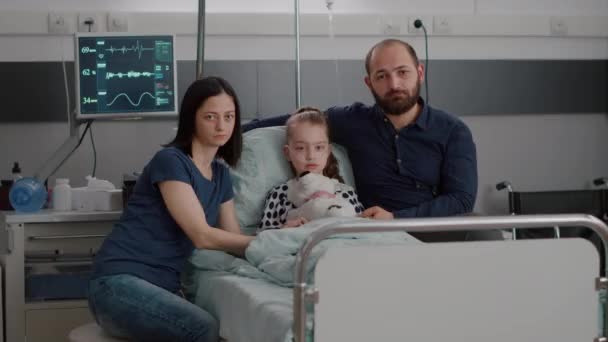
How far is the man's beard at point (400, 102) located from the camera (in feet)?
12.4

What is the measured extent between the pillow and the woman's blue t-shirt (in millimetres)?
277

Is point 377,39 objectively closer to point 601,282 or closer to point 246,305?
point 246,305

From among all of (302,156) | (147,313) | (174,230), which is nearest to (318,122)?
(302,156)

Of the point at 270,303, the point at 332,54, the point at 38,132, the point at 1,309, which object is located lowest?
the point at 1,309

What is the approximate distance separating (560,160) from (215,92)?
9.36 feet

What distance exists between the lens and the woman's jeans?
3004 mm

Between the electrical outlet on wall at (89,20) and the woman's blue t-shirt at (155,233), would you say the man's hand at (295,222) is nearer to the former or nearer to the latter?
the woman's blue t-shirt at (155,233)

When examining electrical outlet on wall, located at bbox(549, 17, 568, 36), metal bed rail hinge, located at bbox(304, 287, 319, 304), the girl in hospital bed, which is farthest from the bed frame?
electrical outlet on wall, located at bbox(549, 17, 568, 36)

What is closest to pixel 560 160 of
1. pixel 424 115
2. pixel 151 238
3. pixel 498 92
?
pixel 498 92

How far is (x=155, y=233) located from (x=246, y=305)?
0.57 m

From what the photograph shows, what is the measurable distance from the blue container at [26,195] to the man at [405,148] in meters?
1.20

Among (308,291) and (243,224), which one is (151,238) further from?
(308,291)

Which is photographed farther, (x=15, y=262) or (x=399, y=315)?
(x=15, y=262)

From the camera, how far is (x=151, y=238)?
3.26 metres
